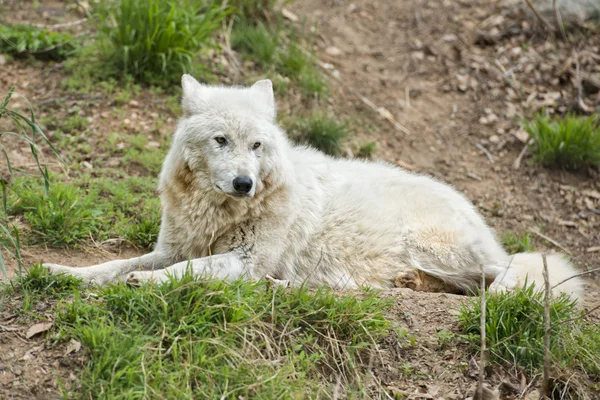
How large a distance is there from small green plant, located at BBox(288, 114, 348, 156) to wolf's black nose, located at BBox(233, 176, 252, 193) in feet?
9.23

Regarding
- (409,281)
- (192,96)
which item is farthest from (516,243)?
(192,96)

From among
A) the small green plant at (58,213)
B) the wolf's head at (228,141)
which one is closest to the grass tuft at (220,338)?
the wolf's head at (228,141)

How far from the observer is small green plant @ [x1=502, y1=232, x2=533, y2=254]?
615 centimetres

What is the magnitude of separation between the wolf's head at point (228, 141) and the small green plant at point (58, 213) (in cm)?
94

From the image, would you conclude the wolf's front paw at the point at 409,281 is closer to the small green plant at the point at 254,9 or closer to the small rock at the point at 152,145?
the small rock at the point at 152,145

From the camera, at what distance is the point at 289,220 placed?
15.6 ft

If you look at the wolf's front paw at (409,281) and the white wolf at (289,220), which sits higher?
the white wolf at (289,220)

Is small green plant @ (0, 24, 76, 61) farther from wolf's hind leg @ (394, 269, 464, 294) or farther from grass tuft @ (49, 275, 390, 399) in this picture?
wolf's hind leg @ (394, 269, 464, 294)

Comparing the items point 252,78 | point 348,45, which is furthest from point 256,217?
point 348,45

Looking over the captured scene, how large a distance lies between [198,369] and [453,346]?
1.63 meters

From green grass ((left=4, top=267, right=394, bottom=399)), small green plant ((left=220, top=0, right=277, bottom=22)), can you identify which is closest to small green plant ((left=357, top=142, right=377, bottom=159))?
small green plant ((left=220, top=0, right=277, bottom=22))

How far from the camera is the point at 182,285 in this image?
3.73 meters

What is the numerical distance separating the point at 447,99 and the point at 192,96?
15.5 feet

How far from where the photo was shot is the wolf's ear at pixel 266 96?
15.6ft
